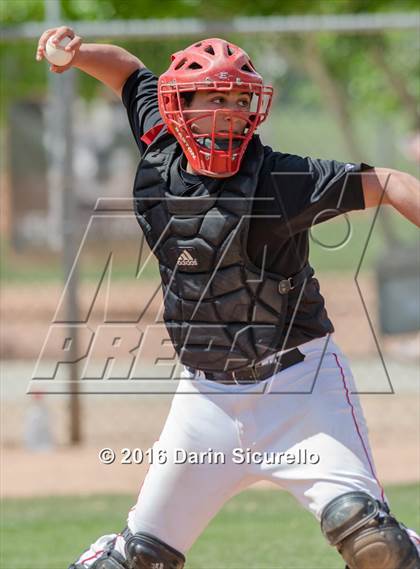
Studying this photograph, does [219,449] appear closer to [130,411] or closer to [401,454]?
[401,454]

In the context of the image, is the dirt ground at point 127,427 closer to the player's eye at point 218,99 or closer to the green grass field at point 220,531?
the green grass field at point 220,531

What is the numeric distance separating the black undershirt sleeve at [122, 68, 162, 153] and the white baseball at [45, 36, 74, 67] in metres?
0.40

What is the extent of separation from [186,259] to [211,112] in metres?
0.55

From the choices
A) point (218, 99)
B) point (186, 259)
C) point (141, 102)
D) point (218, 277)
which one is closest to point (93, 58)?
point (141, 102)

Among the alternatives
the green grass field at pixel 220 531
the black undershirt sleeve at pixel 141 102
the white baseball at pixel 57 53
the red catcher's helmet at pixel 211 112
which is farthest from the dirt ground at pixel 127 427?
the red catcher's helmet at pixel 211 112

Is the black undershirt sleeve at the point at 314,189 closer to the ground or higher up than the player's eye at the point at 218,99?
closer to the ground

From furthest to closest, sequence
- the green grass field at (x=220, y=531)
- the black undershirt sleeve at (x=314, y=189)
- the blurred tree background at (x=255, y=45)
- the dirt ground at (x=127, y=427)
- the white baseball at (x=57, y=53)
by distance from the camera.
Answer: the blurred tree background at (x=255, y=45), the dirt ground at (x=127, y=427), the green grass field at (x=220, y=531), the white baseball at (x=57, y=53), the black undershirt sleeve at (x=314, y=189)

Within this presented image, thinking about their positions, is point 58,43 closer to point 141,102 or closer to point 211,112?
point 141,102

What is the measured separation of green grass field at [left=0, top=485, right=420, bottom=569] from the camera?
236 inches

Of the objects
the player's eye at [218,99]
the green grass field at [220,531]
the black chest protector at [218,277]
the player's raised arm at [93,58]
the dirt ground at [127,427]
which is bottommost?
the dirt ground at [127,427]

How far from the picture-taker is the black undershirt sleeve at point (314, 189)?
4.09 meters

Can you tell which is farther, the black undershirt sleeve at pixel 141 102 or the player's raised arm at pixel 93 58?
the black undershirt sleeve at pixel 141 102

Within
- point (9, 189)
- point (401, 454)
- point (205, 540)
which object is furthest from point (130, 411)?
point (9, 189)

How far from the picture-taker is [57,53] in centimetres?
468
